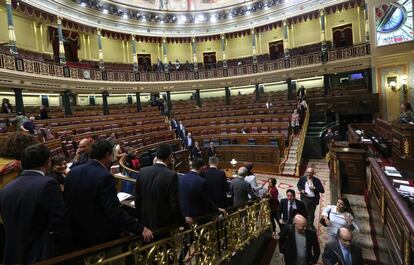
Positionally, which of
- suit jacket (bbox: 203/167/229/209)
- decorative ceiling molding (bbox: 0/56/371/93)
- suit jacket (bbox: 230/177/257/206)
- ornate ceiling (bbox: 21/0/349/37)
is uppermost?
ornate ceiling (bbox: 21/0/349/37)

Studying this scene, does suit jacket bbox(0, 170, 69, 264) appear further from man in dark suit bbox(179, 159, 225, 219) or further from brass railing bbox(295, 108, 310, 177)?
brass railing bbox(295, 108, 310, 177)

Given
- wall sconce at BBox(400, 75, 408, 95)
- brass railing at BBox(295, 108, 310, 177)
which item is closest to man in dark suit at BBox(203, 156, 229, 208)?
brass railing at BBox(295, 108, 310, 177)

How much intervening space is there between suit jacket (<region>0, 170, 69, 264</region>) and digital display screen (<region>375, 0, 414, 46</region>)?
14.7 meters

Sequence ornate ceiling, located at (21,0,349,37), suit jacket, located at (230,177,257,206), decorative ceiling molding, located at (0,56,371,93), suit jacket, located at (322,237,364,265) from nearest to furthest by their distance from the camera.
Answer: suit jacket, located at (322,237,364,265), suit jacket, located at (230,177,257,206), decorative ceiling molding, located at (0,56,371,93), ornate ceiling, located at (21,0,349,37)

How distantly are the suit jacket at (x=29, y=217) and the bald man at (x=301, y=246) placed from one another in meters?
2.79

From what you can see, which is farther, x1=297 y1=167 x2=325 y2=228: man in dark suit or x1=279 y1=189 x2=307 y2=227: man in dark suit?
x1=297 y1=167 x2=325 y2=228: man in dark suit

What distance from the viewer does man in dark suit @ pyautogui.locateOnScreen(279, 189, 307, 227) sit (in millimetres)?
4328

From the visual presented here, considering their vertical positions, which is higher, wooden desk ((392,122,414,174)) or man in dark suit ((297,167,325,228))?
wooden desk ((392,122,414,174))

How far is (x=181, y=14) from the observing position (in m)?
21.0

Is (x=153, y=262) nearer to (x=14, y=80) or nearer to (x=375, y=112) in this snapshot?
(x=14, y=80)

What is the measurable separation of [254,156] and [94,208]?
1008cm

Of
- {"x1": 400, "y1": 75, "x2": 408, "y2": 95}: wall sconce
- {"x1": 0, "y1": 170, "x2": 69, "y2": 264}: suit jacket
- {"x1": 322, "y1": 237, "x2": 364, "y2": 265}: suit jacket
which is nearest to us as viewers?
{"x1": 0, "y1": 170, "x2": 69, "y2": 264}: suit jacket

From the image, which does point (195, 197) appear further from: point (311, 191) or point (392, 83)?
point (392, 83)

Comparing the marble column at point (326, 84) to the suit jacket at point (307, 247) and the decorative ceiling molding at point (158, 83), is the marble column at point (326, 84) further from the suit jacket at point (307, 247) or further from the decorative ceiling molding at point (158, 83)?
the suit jacket at point (307, 247)
